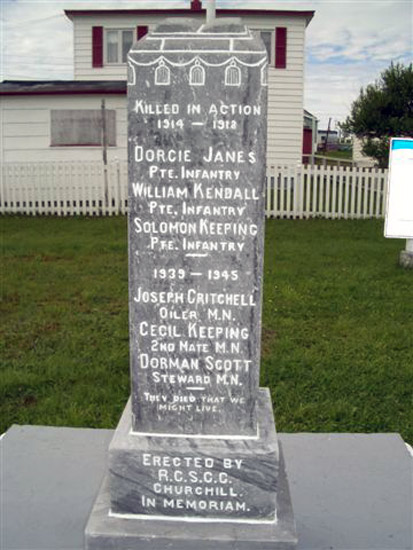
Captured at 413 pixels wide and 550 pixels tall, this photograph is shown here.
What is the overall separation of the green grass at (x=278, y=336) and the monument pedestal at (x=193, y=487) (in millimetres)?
1387

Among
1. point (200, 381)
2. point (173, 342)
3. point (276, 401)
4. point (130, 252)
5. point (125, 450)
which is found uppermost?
point (130, 252)

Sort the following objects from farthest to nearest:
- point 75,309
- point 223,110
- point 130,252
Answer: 1. point 75,309
2. point 130,252
3. point 223,110

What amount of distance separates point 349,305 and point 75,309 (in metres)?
2.96

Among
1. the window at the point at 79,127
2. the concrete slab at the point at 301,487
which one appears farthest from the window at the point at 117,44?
the concrete slab at the point at 301,487

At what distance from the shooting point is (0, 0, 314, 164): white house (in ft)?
56.6

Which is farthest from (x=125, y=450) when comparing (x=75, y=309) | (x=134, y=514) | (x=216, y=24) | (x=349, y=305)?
(x=349, y=305)

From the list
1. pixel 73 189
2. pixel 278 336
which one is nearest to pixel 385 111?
pixel 73 189

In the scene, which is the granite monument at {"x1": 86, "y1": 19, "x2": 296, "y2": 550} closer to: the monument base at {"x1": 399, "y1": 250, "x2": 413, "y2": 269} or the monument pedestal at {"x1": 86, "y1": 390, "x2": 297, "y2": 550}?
the monument pedestal at {"x1": 86, "y1": 390, "x2": 297, "y2": 550}

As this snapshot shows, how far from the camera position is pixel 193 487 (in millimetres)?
2830

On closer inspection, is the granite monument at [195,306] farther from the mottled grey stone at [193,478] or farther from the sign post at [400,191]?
the sign post at [400,191]

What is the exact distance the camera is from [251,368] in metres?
2.81

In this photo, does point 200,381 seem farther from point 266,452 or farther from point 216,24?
point 216,24

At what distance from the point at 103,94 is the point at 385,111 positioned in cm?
793

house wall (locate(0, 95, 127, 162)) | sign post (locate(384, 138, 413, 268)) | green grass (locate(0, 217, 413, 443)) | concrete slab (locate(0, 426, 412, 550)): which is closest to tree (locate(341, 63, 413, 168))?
house wall (locate(0, 95, 127, 162))
